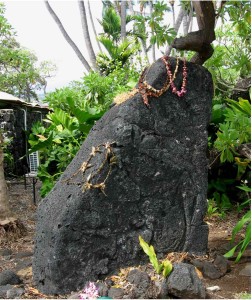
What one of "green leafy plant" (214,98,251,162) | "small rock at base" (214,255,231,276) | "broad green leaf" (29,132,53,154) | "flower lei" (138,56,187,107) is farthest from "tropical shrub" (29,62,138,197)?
"small rock at base" (214,255,231,276)

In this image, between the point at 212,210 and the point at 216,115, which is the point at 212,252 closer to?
the point at 212,210

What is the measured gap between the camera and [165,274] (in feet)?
10.1

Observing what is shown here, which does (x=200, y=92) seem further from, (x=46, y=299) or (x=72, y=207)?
(x=46, y=299)

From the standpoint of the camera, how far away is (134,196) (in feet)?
11.3

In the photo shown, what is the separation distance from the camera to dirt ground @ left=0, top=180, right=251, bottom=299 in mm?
3182

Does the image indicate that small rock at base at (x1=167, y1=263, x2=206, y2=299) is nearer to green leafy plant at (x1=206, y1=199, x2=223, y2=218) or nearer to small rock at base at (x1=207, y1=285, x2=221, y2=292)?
small rock at base at (x1=207, y1=285, x2=221, y2=292)

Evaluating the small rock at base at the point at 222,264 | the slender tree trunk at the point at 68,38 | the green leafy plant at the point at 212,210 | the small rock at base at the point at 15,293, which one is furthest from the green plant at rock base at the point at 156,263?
the slender tree trunk at the point at 68,38

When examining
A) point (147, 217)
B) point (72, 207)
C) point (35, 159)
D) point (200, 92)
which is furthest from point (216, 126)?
point (35, 159)

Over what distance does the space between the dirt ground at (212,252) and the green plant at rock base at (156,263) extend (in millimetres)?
353

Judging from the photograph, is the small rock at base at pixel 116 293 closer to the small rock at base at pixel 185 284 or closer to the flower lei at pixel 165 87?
the small rock at base at pixel 185 284

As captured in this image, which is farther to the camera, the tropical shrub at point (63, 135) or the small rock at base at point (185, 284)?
the tropical shrub at point (63, 135)

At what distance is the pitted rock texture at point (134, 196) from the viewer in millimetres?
3266

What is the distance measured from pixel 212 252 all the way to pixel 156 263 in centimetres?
96

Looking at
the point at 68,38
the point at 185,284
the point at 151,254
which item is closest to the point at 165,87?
the point at 151,254
